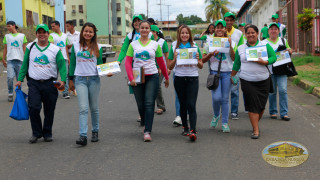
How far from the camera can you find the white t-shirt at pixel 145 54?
6.95 m

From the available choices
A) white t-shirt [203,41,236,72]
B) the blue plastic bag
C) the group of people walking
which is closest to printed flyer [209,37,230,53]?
the group of people walking

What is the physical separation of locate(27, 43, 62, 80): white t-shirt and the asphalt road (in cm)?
102

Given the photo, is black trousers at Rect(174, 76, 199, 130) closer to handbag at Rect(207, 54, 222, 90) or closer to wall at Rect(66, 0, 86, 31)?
handbag at Rect(207, 54, 222, 90)

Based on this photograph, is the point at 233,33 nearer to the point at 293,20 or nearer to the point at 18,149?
the point at 18,149

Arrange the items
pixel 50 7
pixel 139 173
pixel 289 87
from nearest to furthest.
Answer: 1. pixel 139 173
2. pixel 289 87
3. pixel 50 7

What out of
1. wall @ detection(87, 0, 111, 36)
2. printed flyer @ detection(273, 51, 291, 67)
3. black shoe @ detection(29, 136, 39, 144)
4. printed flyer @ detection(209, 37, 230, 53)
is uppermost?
wall @ detection(87, 0, 111, 36)

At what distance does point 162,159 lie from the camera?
586 centimetres

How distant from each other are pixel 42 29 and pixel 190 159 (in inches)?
115

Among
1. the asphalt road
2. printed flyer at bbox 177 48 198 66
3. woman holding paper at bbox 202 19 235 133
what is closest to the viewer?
the asphalt road

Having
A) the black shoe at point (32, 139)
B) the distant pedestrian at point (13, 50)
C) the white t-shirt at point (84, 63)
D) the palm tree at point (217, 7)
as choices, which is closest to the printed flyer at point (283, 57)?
the white t-shirt at point (84, 63)

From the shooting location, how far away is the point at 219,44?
24.4 ft

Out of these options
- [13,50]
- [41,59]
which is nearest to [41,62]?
[41,59]

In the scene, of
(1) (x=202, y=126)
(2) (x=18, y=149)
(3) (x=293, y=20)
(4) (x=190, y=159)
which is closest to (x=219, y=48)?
(1) (x=202, y=126)

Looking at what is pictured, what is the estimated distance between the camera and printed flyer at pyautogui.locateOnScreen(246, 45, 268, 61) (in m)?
7.00
